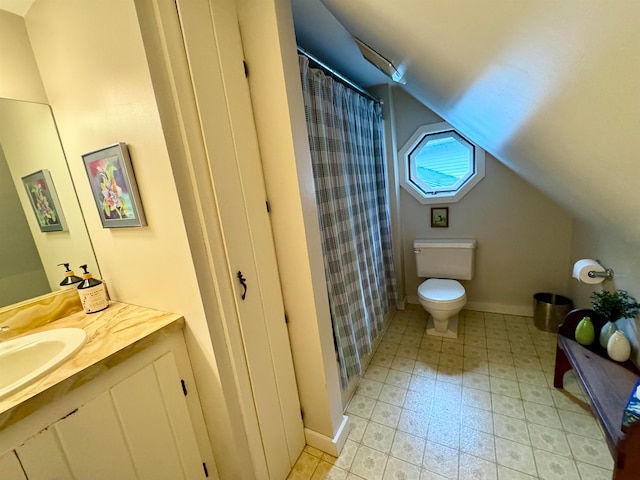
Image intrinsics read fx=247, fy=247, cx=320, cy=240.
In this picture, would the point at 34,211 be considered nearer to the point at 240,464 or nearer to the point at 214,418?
the point at 214,418

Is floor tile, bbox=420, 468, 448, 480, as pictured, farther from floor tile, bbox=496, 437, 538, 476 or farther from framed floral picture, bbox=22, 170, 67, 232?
framed floral picture, bbox=22, 170, 67, 232

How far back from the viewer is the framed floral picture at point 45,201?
1.16 metres

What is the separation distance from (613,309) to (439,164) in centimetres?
163

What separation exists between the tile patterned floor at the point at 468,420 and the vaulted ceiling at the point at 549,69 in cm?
106

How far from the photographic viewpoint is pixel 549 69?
45cm

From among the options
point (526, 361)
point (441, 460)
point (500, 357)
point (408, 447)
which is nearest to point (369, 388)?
point (408, 447)

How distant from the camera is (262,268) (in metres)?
1.09

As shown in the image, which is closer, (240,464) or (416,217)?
(240,464)

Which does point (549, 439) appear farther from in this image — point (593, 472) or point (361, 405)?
point (361, 405)

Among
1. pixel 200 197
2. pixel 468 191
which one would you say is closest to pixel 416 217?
pixel 468 191

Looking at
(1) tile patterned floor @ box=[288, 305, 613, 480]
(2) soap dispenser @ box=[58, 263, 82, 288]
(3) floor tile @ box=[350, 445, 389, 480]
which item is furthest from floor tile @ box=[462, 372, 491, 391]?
(2) soap dispenser @ box=[58, 263, 82, 288]

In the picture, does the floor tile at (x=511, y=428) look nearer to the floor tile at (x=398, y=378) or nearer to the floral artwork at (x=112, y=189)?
the floor tile at (x=398, y=378)

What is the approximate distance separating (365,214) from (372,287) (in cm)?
56

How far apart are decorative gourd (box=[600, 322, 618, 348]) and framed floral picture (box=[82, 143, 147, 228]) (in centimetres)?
226
